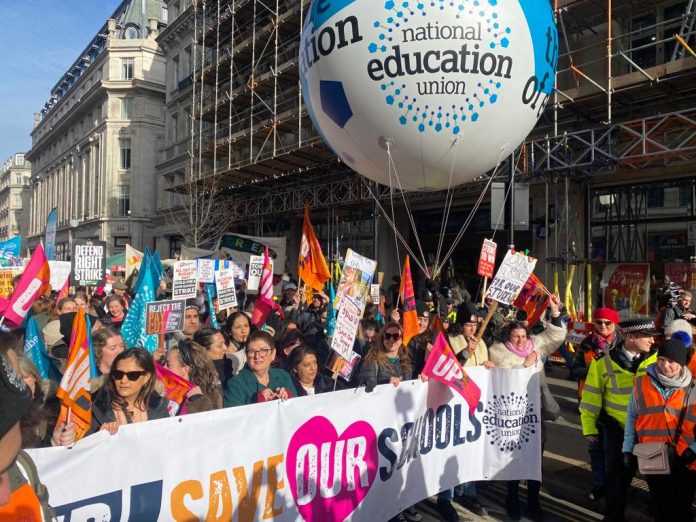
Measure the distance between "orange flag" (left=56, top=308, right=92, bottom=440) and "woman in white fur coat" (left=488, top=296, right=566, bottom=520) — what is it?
3.22 meters

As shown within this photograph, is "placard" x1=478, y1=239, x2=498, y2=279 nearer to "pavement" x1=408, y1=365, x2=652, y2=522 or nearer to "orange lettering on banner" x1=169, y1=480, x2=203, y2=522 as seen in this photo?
"pavement" x1=408, y1=365, x2=652, y2=522

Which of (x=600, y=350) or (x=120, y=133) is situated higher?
(x=120, y=133)

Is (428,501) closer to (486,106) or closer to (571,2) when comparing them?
(486,106)

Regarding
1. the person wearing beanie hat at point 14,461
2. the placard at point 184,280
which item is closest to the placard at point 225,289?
the placard at point 184,280

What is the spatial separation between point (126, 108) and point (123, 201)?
725cm

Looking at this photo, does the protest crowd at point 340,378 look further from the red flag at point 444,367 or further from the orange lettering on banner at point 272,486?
the orange lettering on banner at point 272,486

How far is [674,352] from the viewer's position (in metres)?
3.45

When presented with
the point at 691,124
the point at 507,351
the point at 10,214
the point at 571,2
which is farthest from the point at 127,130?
the point at 10,214

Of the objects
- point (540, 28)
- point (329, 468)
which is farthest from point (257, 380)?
point (540, 28)

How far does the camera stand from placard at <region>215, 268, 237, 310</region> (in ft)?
24.2

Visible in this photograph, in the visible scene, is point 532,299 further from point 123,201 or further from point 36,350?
point 123,201

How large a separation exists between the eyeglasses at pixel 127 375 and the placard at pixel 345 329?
152 cm

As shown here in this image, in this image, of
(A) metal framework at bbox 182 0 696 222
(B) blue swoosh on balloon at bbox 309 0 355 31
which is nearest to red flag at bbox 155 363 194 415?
(B) blue swoosh on balloon at bbox 309 0 355 31

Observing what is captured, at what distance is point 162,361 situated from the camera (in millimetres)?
4543
